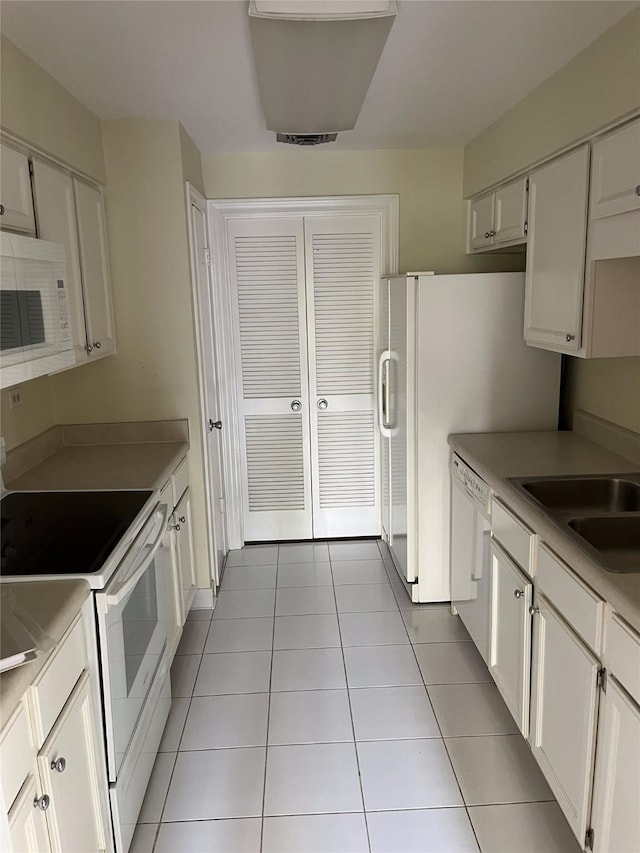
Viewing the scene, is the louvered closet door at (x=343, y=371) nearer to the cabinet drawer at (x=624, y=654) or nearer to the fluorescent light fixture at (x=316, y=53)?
the fluorescent light fixture at (x=316, y=53)

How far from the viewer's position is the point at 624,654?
143cm

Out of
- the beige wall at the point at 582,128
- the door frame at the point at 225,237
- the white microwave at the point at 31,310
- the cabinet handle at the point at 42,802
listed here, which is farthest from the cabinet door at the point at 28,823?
the door frame at the point at 225,237

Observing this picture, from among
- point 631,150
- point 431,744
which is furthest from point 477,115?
point 431,744

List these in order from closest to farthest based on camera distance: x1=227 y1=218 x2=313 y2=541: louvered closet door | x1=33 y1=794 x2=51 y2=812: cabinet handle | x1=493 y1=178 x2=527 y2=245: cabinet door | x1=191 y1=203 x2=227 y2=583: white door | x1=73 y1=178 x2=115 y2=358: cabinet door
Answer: x1=33 y1=794 x2=51 y2=812: cabinet handle, x1=73 y1=178 x2=115 y2=358: cabinet door, x1=493 y1=178 x2=527 y2=245: cabinet door, x1=191 y1=203 x2=227 y2=583: white door, x1=227 y1=218 x2=313 y2=541: louvered closet door

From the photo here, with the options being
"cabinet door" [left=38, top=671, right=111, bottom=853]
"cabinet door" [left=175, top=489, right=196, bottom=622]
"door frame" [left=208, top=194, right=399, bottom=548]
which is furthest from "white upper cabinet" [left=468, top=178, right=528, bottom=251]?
"cabinet door" [left=38, top=671, right=111, bottom=853]

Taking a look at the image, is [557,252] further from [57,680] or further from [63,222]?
[57,680]

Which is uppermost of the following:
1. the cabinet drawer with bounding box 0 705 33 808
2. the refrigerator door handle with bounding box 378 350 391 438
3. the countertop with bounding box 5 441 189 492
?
the refrigerator door handle with bounding box 378 350 391 438

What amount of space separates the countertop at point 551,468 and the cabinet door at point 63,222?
1676 millimetres

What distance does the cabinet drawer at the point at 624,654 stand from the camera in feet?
4.52

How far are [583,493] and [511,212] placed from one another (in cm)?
135

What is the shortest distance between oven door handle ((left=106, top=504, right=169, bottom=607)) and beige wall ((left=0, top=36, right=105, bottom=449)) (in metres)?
0.70

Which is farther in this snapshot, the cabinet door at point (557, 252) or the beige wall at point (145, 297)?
the beige wall at point (145, 297)

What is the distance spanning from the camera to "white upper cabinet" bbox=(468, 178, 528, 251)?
9.06 feet

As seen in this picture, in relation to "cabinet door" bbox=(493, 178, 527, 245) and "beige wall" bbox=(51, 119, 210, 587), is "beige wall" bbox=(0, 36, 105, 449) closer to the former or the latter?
"beige wall" bbox=(51, 119, 210, 587)
